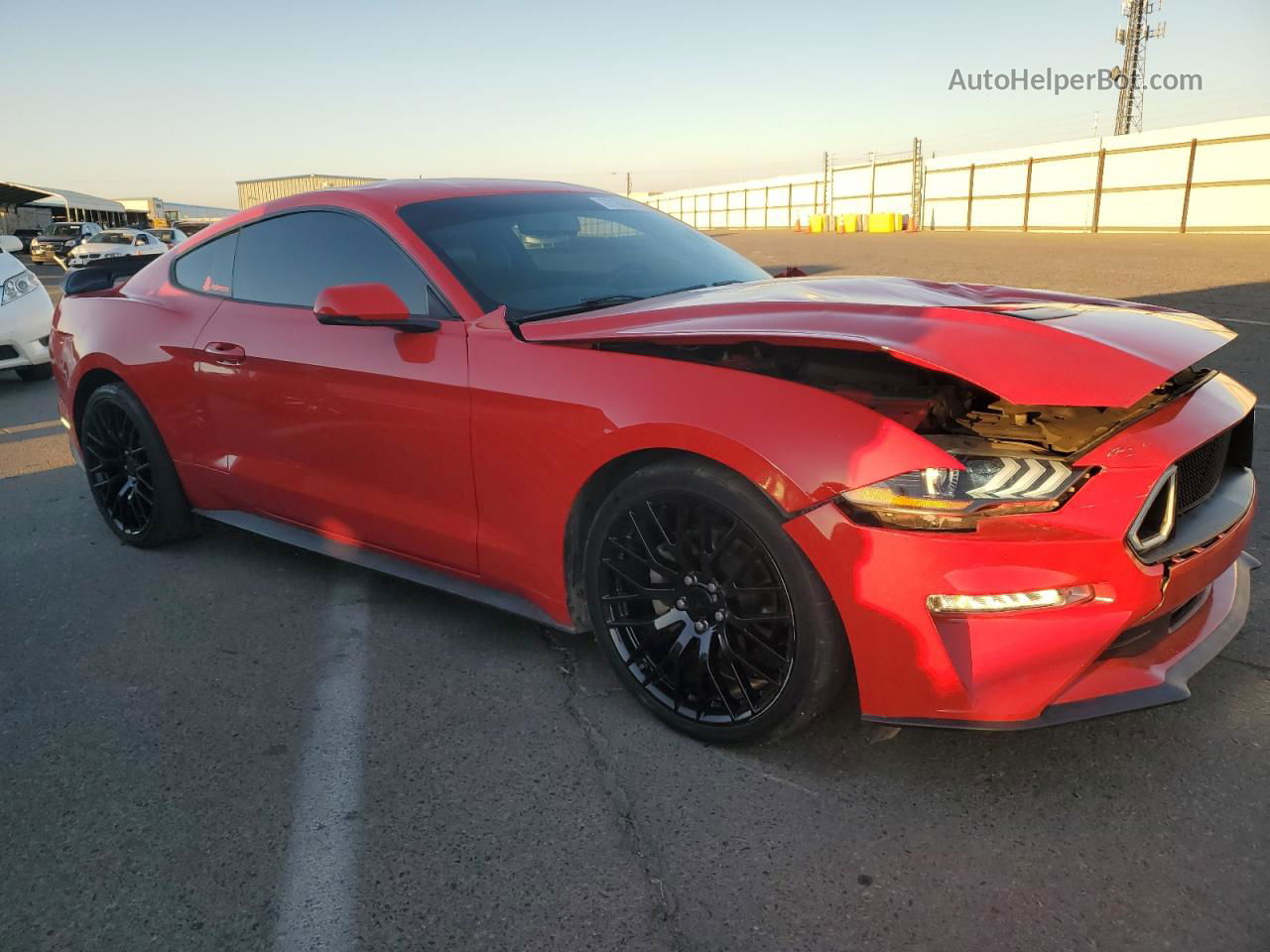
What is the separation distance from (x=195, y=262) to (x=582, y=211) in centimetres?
175

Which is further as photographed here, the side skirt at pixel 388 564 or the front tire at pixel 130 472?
the front tire at pixel 130 472

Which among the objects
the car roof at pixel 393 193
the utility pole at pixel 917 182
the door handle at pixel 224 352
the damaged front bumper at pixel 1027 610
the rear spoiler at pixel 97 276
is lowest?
the damaged front bumper at pixel 1027 610

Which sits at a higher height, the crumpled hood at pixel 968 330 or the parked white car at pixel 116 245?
the parked white car at pixel 116 245

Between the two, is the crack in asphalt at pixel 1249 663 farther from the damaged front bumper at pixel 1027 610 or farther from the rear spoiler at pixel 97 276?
the rear spoiler at pixel 97 276

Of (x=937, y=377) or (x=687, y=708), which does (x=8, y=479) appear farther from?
(x=937, y=377)

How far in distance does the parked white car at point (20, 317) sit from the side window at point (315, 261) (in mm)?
6191

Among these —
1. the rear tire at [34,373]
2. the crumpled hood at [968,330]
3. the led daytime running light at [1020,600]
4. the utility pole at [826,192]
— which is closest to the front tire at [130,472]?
the crumpled hood at [968,330]

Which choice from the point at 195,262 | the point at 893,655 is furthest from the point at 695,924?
the point at 195,262

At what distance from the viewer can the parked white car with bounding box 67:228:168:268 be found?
89.4 ft

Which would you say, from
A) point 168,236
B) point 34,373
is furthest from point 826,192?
point 34,373

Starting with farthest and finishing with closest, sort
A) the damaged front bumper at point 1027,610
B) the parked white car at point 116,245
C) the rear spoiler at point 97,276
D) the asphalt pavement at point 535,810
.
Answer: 1. the parked white car at point 116,245
2. the rear spoiler at point 97,276
3. the damaged front bumper at point 1027,610
4. the asphalt pavement at point 535,810

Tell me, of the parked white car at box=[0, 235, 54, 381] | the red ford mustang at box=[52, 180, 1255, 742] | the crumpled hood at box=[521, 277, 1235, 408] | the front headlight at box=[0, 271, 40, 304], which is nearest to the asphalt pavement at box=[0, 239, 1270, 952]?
the red ford mustang at box=[52, 180, 1255, 742]

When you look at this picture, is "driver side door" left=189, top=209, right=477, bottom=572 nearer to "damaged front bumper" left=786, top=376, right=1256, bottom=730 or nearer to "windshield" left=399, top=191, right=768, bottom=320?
"windshield" left=399, top=191, right=768, bottom=320

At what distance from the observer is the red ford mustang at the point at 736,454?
2164mm
